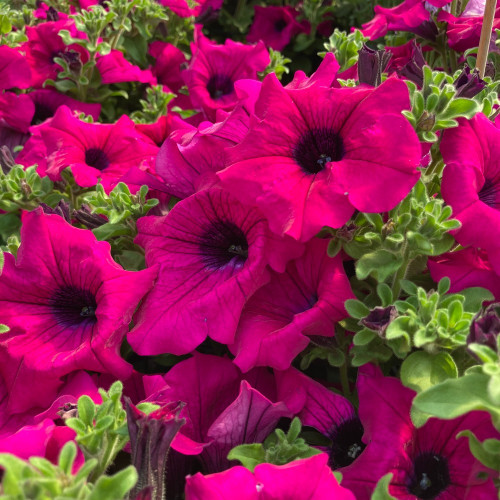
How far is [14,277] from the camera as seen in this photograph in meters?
0.94

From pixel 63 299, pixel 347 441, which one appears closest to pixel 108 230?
pixel 63 299

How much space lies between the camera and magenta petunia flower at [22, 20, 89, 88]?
1.66 meters

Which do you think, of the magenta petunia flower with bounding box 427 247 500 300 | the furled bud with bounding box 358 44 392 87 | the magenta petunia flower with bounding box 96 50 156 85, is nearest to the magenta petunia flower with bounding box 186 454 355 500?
the magenta petunia flower with bounding box 427 247 500 300

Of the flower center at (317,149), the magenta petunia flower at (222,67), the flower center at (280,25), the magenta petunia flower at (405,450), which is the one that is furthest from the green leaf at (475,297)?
the flower center at (280,25)

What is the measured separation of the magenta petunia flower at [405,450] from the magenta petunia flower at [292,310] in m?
0.10

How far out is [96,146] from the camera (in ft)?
4.26

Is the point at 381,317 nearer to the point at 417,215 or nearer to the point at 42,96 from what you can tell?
the point at 417,215

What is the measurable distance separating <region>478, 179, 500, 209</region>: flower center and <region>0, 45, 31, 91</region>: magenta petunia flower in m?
1.19

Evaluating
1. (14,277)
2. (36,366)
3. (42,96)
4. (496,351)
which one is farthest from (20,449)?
(42,96)

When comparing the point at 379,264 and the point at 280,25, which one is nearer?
the point at 379,264

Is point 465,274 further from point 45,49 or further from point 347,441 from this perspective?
point 45,49

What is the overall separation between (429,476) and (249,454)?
9.1 inches

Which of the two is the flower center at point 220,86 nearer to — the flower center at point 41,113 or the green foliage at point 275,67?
the green foliage at point 275,67

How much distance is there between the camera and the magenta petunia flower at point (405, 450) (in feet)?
2.49
